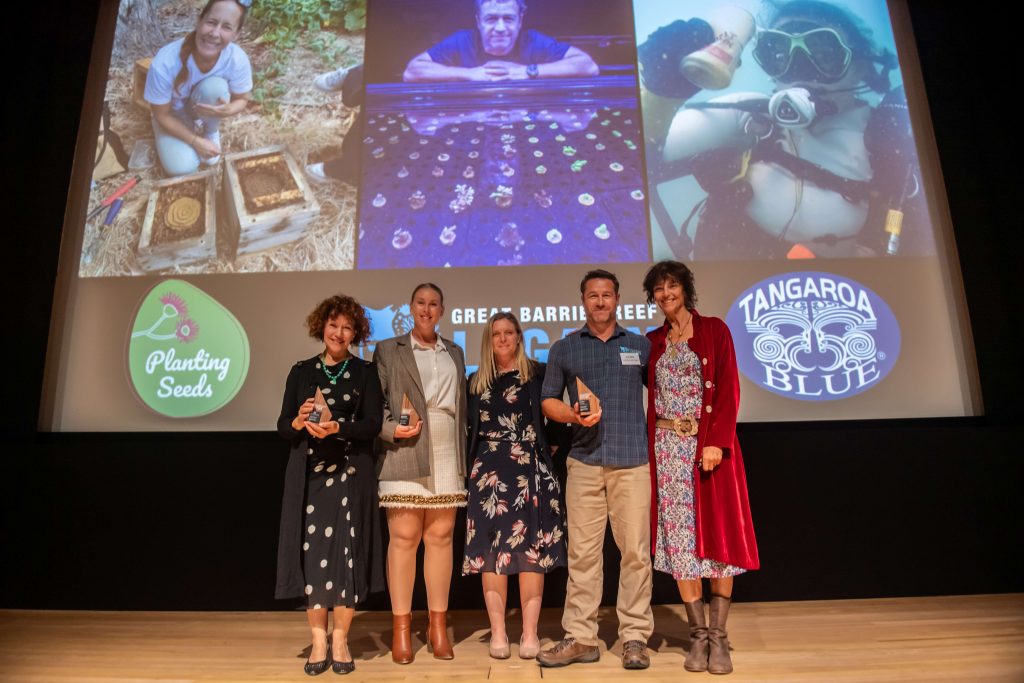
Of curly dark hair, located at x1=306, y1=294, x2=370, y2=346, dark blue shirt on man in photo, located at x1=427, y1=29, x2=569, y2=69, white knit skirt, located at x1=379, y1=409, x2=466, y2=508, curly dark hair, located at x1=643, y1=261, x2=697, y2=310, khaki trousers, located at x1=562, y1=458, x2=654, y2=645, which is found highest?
dark blue shirt on man in photo, located at x1=427, y1=29, x2=569, y2=69

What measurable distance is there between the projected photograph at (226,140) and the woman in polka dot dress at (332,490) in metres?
1.16

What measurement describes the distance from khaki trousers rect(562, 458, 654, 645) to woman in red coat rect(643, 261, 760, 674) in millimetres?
79

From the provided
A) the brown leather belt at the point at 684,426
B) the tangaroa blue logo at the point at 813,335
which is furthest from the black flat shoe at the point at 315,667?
the tangaroa blue logo at the point at 813,335

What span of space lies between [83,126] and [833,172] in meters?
4.51

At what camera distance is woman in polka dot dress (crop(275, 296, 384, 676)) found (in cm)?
226

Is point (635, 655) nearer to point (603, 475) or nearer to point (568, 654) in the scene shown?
point (568, 654)

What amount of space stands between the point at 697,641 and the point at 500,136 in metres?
2.79

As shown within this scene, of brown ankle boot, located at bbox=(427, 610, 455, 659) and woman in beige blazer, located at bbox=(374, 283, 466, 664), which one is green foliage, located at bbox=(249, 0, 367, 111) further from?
brown ankle boot, located at bbox=(427, 610, 455, 659)

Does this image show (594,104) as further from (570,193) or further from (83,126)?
(83,126)

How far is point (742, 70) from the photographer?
3711 mm

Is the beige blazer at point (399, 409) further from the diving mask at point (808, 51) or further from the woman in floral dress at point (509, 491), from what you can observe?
the diving mask at point (808, 51)

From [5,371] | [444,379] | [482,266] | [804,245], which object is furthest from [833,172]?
[5,371]

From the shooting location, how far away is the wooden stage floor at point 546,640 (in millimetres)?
2188

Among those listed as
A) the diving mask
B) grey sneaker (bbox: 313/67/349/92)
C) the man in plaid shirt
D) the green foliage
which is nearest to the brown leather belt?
the man in plaid shirt
